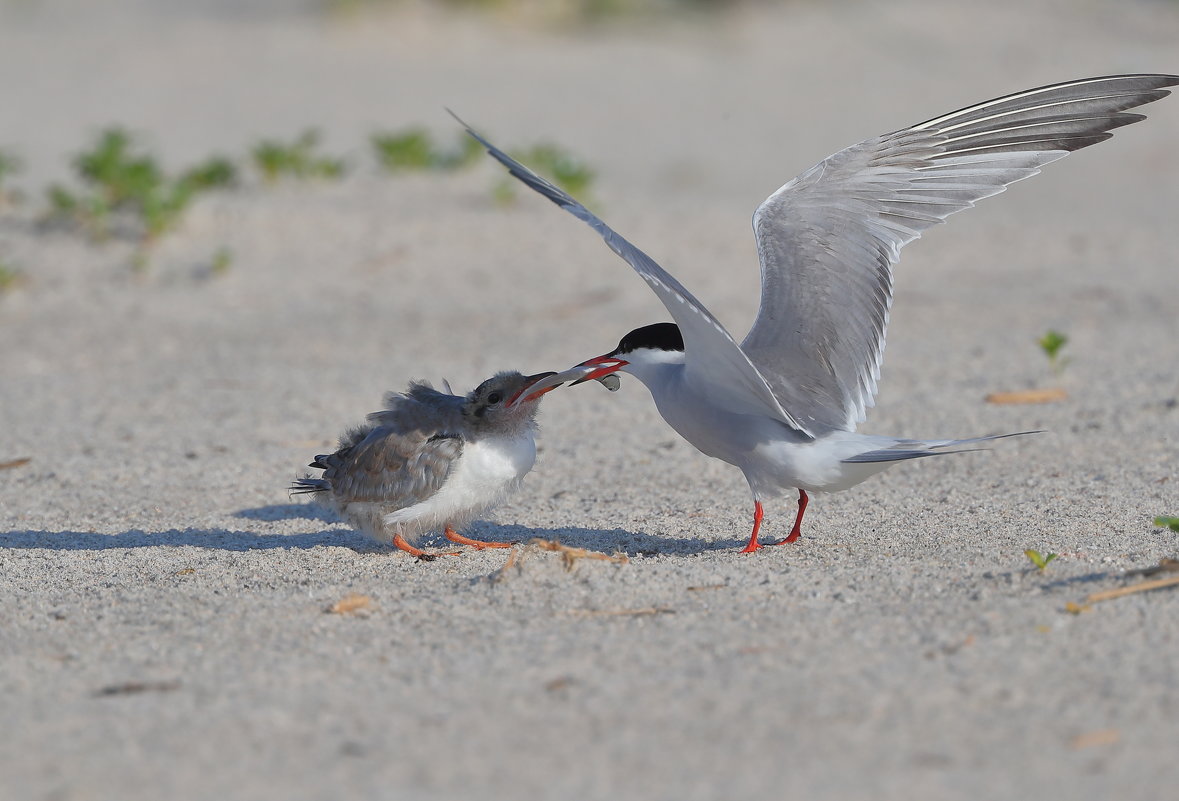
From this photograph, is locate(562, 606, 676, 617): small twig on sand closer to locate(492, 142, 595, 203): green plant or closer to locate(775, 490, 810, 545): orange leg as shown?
locate(775, 490, 810, 545): orange leg

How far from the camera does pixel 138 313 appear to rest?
24.8 feet

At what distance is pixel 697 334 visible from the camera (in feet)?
11.8

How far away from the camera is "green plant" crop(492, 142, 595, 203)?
8.15 meters

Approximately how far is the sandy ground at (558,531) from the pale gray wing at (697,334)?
1.47ft

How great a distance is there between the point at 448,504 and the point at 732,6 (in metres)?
15.2

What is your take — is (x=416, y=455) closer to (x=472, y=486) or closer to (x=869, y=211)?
(x=472, y=486)

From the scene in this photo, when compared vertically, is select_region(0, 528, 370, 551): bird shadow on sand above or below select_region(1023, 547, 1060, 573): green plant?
above

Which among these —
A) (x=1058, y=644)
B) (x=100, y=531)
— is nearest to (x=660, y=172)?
(x=100, y=531)

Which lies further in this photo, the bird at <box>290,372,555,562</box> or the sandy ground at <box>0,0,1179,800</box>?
the bird at <box>290,372,555,562</box>

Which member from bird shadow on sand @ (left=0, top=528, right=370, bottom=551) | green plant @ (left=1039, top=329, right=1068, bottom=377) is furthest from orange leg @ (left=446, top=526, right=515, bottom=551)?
green plant @ (left=1039, top=329, right=1068, bottom=377)

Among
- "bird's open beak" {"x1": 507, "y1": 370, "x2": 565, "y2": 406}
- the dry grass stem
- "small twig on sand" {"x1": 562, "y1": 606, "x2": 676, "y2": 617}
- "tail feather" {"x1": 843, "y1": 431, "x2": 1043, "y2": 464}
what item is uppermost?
"bird's open beak" {"x1": 507, "y1": 370, "x2": 565, "y2": 406}

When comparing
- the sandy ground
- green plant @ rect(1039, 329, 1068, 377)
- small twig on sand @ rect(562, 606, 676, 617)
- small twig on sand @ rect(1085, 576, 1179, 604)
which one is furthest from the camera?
green plant @ rect(1039, 329, 1068, 377)

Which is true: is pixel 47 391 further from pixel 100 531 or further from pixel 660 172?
pixel 660 172

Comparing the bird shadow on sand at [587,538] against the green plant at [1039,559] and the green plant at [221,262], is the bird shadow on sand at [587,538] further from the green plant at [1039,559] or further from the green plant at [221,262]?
the green plant at [221,262]
